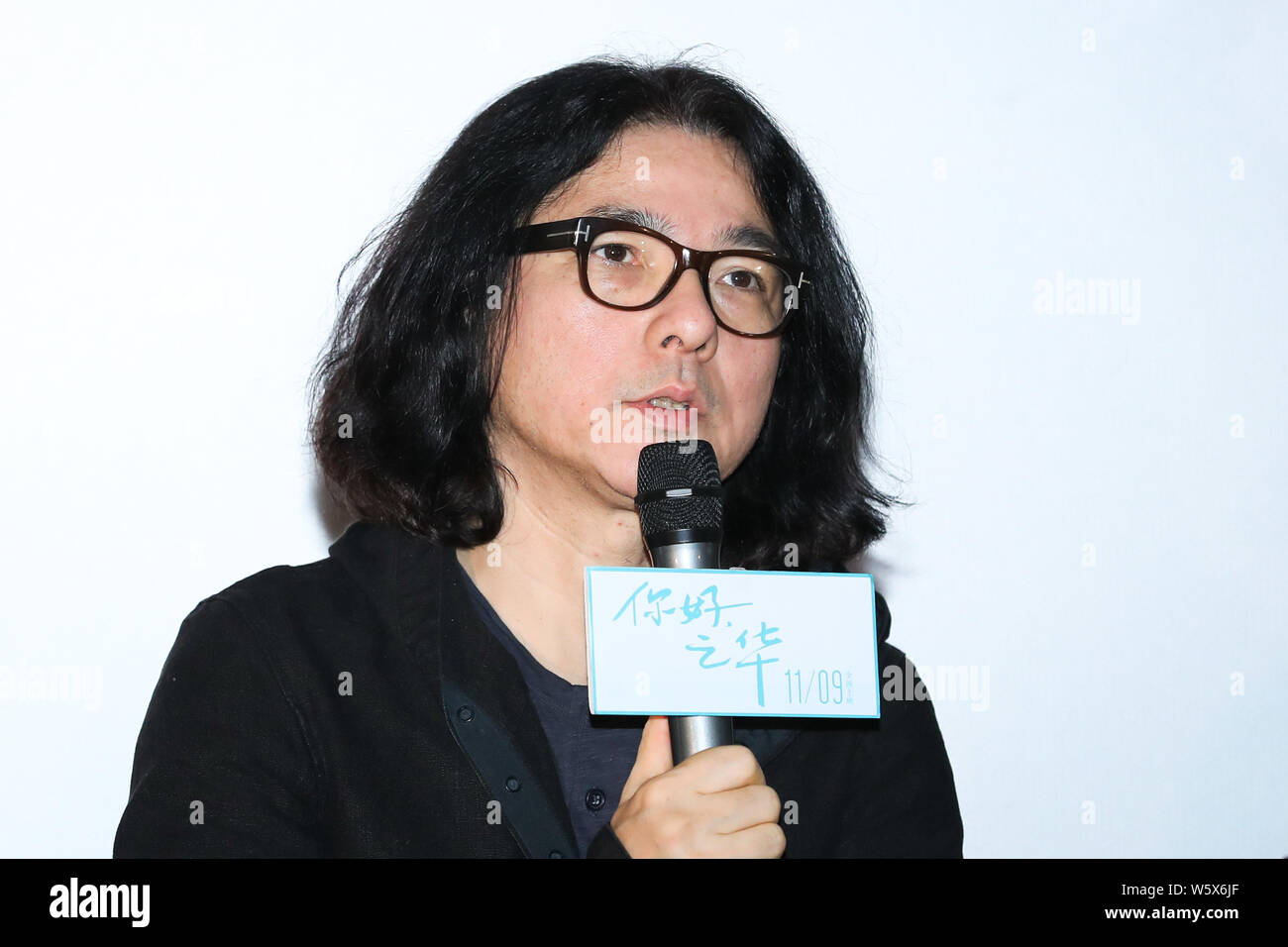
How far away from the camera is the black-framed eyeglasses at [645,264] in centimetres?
154

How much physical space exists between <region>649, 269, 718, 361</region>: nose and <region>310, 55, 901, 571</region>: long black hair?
222 mm

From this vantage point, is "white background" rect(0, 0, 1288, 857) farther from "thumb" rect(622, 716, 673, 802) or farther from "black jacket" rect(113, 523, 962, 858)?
"thumb" rect(622, 716, 673, 802)

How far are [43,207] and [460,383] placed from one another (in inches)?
24.3

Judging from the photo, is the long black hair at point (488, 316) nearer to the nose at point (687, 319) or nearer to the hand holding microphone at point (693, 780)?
the nose at point (687, 319)

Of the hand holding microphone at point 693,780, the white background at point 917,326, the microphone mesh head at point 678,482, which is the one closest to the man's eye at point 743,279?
the microphone mesh head at point 678,482

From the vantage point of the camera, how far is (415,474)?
5.61ft

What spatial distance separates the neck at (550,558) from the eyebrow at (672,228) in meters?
0.31

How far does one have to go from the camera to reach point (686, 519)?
1.28m

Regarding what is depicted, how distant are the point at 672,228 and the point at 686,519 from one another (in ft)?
1.45

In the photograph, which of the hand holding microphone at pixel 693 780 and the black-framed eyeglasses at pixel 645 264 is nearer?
the hand holding microphone at pixel 693 780

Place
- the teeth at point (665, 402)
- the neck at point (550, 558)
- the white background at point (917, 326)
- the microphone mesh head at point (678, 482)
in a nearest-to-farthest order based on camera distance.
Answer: the microphone mesh head at point (678, 482) < the teeth at point (665, 402) < the neck at point (550, 558) < the white background at point (917, 326)

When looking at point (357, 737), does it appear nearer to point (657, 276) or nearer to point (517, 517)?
point (517, 517)

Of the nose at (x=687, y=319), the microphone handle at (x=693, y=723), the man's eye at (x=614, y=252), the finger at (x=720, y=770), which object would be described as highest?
the man's eye at (x=614, y=252)

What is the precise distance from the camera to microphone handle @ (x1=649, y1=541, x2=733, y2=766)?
120cm
